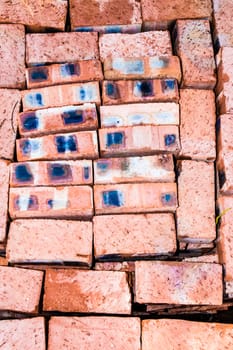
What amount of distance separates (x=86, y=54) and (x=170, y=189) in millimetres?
830

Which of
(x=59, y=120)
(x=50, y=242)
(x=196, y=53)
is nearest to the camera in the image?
(x=50, y=242)

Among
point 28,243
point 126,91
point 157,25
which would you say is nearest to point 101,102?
point 126,91

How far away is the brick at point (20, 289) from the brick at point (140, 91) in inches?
36.4

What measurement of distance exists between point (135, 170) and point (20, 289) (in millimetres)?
772

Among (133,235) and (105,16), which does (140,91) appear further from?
(133,235)

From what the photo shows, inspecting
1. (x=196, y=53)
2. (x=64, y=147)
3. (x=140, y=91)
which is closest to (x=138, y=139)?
(x=140, y=91)

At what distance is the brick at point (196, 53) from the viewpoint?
2.79 m

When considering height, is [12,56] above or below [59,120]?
above

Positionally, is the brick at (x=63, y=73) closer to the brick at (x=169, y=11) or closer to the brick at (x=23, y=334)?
the brick at (x=169, y=11)

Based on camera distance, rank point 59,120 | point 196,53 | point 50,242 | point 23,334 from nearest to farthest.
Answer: point 23,334
point 50,242
point 59,120
point 196,53

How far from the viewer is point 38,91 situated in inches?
109

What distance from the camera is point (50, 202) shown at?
2.61 meters

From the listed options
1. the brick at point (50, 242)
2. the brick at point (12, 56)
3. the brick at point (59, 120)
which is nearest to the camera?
the brick at point (50, 242)

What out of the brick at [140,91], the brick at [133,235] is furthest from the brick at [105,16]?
the brick at [133,235]
